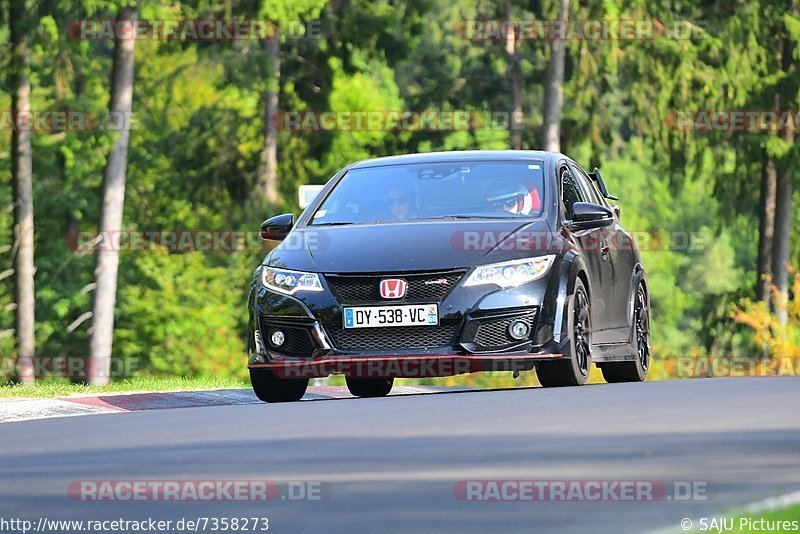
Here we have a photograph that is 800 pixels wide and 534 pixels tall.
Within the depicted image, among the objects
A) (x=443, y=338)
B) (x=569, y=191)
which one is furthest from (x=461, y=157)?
(x=443, y=338)

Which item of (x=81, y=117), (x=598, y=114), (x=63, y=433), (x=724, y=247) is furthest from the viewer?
(x=724, y=247)

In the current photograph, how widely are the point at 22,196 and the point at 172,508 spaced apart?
36.8m

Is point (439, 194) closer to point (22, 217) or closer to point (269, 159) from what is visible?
point (22, 217)

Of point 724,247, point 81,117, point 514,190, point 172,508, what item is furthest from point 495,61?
point 724,247

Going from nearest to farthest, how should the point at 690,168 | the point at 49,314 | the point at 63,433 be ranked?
1. the point at 63,433
2. the point at 690,168
3. the point at 49,314

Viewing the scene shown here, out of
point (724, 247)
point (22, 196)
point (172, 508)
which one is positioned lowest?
point (724, 247)

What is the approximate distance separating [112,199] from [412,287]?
2434cm

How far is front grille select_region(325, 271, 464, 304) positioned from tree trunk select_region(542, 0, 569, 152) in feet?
104

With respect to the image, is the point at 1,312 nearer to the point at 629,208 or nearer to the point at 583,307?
the point at 583,307

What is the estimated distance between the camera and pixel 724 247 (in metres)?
118

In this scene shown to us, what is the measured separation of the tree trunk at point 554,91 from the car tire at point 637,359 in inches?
1109

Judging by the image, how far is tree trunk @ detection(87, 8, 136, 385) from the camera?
3697cm

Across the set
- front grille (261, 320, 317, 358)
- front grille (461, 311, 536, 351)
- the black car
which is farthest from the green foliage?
front grille (461, 311, 536, 351)

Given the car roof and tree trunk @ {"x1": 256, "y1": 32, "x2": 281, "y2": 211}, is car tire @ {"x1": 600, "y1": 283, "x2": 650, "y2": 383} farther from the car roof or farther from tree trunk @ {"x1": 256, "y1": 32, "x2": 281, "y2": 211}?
tree trunk @ {"x1": 256, "y1": 32, "x2": 281, "y2": 211}
